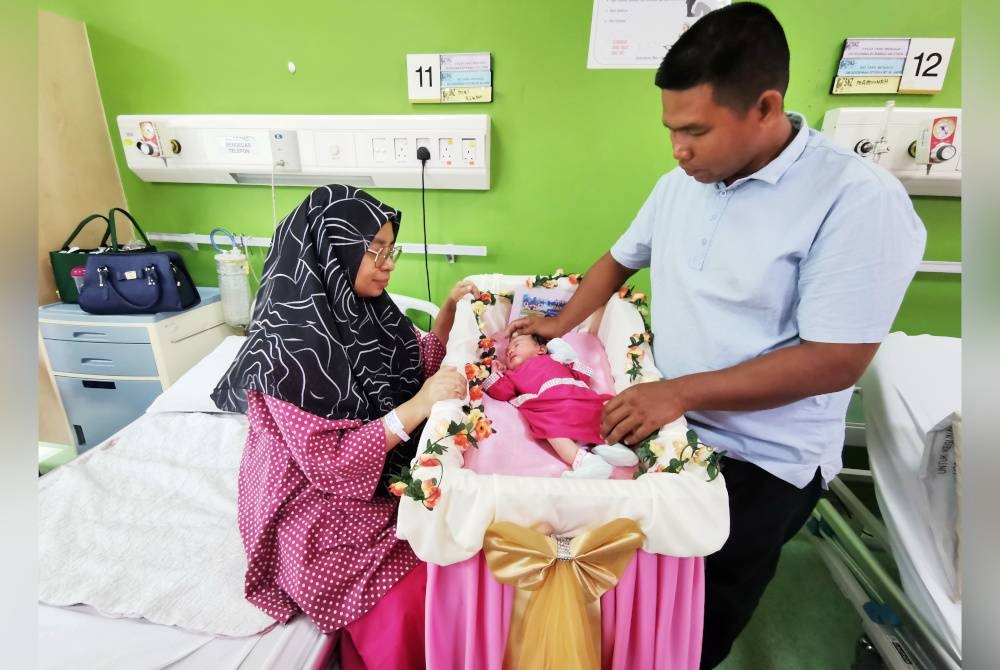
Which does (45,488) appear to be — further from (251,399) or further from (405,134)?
(405,134)

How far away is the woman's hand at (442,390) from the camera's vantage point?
114cm

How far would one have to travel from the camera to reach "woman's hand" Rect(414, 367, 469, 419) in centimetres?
114

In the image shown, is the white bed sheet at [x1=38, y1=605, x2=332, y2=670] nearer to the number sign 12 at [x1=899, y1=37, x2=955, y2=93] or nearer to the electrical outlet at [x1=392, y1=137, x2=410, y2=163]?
the electrical outlet at [x1=392, y1=137, x2=410, y2=163]

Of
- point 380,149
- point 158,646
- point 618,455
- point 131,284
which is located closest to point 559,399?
point 618,455

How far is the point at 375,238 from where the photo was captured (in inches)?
52.7

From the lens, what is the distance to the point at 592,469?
3.43ft

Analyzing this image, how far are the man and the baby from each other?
9cm

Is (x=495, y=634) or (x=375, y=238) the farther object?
(x=375, y=238)

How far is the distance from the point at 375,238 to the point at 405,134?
100cm

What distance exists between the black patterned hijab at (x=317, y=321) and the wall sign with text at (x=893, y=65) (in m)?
2.02

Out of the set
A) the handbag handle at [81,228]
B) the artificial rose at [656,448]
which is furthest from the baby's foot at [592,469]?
the handbag handle at [81,228]

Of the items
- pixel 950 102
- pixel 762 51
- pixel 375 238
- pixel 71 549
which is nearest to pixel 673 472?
pixel 762 51

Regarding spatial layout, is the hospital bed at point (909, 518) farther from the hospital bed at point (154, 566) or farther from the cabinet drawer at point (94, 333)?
the cabinet drawer at point (94, 333)

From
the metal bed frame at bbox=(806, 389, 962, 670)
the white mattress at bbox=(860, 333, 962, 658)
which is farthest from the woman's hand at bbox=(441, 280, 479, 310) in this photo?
the metal bed frame at bbox=(806, 389, 962, 670)
